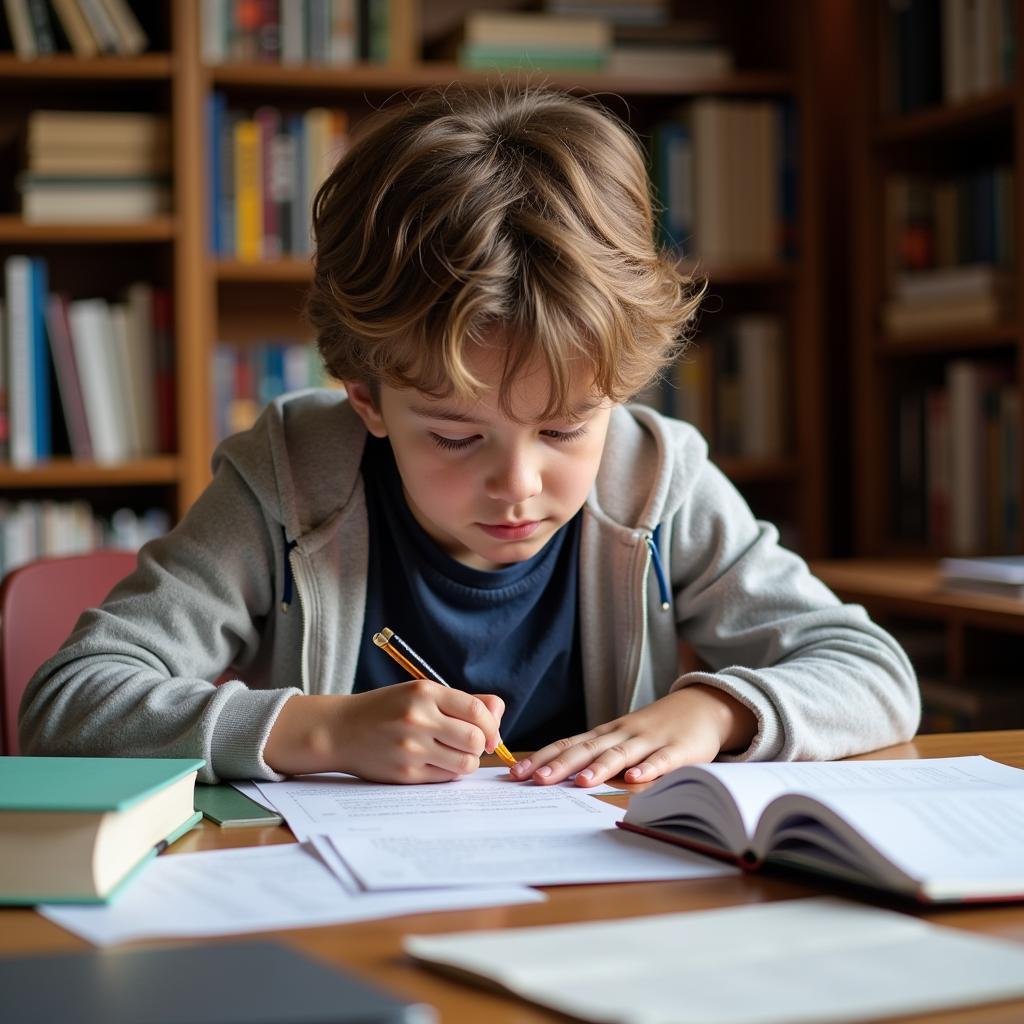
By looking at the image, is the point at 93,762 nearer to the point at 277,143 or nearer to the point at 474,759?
the point at 474,759

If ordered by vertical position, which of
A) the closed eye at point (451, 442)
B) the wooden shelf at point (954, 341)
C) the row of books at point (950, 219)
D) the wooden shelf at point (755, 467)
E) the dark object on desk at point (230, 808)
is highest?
the row of books at point (950, 219)

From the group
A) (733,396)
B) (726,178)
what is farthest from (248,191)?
(733,396)

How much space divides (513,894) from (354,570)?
62cm

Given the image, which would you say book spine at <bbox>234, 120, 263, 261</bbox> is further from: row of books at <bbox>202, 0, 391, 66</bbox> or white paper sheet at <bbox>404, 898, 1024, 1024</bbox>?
white paper sheet at <bbox>404, 898, 1024, 1024</bbox>

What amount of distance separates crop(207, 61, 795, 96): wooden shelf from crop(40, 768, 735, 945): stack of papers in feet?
6.26

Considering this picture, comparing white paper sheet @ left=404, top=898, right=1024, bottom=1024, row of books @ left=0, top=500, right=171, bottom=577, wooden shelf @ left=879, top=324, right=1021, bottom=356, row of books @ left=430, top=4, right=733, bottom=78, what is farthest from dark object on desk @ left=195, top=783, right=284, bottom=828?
row of books @ left=430, top=4, right=733, bottom=78

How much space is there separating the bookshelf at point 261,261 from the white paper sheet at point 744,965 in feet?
6.75

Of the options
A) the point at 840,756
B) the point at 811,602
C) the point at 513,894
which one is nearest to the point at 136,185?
the point at 811,602

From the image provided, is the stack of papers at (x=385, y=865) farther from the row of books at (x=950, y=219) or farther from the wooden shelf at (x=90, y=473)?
the row of books at (x=950, y=219)

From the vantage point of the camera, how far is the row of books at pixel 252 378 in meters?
2.79

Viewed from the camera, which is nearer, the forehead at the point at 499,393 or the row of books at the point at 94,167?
the forehead at the point at 499,393

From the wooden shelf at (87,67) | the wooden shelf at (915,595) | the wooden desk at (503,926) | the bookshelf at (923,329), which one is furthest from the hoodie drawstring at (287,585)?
the wooden shelf at (87,67)

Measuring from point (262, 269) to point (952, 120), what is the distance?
53.5 inches

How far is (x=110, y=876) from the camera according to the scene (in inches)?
28.8
